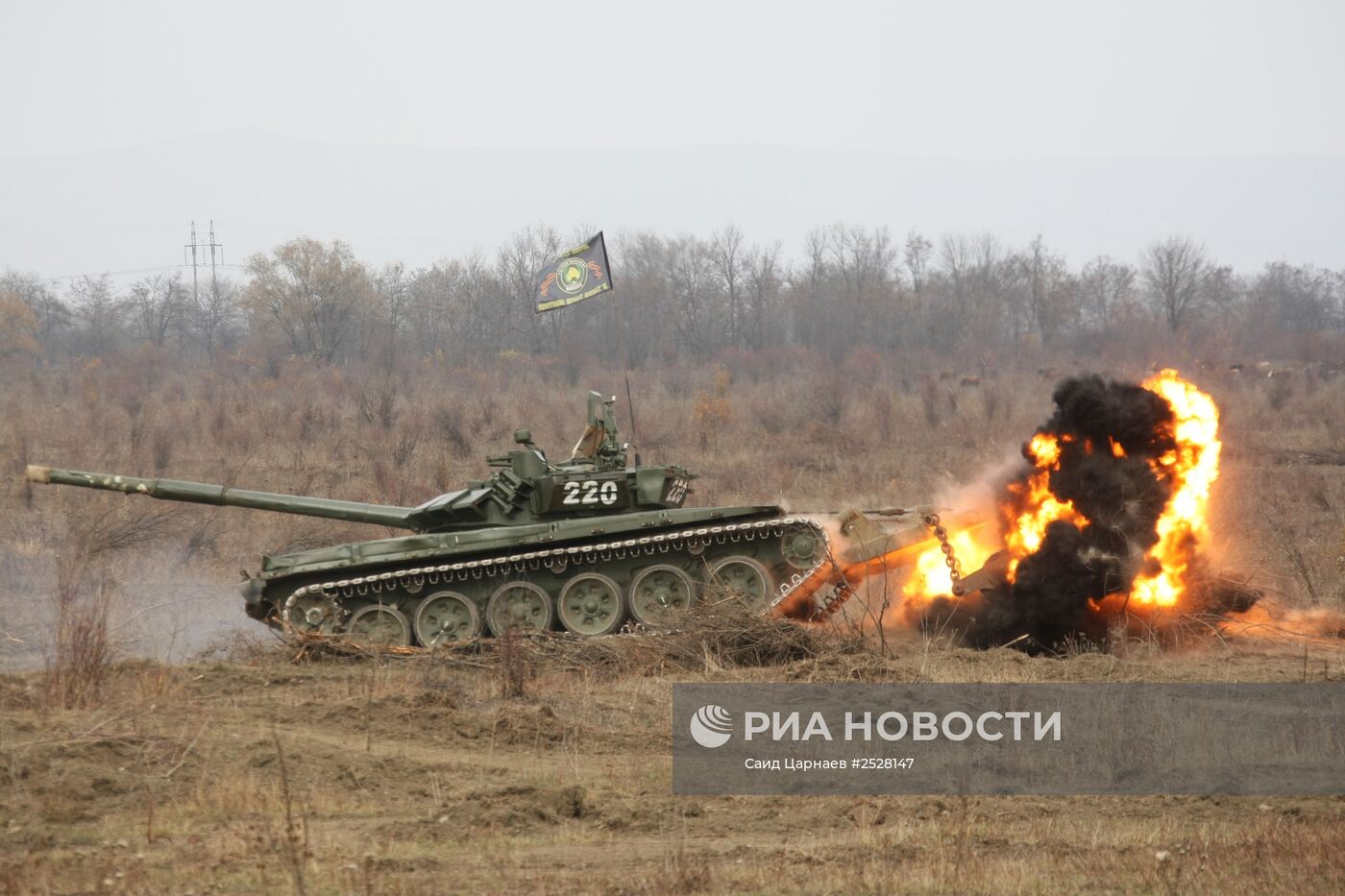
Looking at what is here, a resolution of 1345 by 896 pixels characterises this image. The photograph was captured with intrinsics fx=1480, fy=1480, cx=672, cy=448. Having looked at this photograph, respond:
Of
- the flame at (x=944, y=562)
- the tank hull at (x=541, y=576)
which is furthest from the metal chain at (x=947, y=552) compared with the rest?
the tank hull at (x=541, y=576)

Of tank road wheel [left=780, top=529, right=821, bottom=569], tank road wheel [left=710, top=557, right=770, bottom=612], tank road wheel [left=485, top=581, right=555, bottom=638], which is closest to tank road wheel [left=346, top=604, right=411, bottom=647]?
tank road wheel [left=485, top=581, right=555, bottom=638]

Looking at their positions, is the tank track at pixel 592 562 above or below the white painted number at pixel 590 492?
below

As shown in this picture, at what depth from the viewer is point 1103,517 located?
15461 millimetres

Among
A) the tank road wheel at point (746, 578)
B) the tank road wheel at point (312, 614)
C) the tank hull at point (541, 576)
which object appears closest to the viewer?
the tank road wheel at point (312, 614)

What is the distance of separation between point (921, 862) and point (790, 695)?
4185mm

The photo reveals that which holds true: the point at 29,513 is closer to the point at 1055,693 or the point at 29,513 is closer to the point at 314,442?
the point at 314,442

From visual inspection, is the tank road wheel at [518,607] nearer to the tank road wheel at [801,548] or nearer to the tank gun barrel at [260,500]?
the tank gun barrel at [260,500]

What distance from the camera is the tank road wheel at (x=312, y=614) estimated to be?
15.6m

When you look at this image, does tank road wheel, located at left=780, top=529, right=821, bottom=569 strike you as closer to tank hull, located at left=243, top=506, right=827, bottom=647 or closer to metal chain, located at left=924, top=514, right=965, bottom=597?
tank hull, located at left=243, top=506, right=827, bottom=647

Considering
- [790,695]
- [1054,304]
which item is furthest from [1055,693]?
[1054,304]

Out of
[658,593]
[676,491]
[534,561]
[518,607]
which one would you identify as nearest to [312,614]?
[518,607]

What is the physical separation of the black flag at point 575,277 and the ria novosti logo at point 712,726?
923 cm

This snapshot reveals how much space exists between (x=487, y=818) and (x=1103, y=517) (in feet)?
28.1

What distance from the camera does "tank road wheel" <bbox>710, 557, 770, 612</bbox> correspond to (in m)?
16.0
